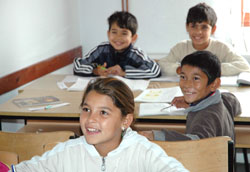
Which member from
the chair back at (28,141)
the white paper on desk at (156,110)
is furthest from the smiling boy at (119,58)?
the chair back at (28,141)

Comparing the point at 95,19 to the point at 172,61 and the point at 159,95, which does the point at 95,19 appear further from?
the point at 159,95

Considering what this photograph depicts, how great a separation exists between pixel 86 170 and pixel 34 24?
243 cm

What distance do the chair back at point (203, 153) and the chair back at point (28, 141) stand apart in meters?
0.43

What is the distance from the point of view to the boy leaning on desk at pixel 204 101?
204 cm

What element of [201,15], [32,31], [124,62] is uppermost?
[201,15]

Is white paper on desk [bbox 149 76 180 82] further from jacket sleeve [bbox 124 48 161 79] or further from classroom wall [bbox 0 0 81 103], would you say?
classroom wall [bbox 0 0 81 103]

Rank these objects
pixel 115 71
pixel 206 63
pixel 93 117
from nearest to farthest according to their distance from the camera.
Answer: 1. pixel 93 117
2. pixel 206 63
3. pixel 115 71

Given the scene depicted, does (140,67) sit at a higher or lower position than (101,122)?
lower

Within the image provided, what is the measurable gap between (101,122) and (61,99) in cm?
118

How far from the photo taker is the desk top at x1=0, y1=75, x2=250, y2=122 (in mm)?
2377

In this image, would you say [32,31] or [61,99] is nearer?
Answer: [61,99]

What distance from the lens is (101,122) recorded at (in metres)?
1.54

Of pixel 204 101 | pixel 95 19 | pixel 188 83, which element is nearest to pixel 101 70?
pixel 188 83

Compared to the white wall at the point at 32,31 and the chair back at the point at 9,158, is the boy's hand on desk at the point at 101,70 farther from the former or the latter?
the chair back at the point at 9,158
